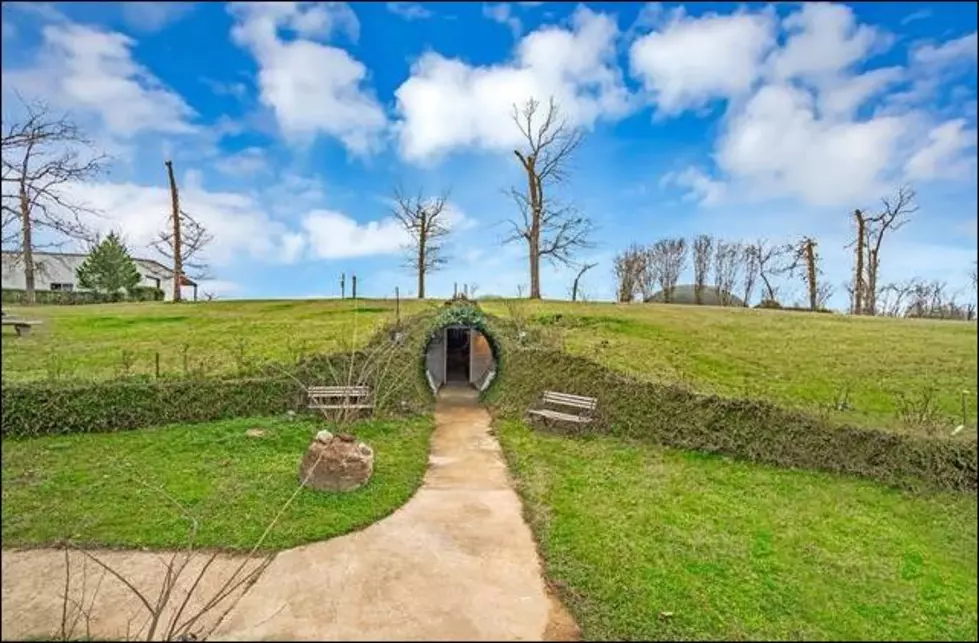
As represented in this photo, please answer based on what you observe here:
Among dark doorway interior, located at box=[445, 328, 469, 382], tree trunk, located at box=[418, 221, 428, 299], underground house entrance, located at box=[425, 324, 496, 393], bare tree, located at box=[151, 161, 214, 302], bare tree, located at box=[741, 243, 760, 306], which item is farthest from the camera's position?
bare tree, located at box=[741, 243, 760, 306]

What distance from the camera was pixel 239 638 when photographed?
1.91 metres

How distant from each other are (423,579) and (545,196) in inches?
1168

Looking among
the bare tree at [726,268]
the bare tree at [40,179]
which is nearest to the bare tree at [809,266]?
the bare tree at [726,268]

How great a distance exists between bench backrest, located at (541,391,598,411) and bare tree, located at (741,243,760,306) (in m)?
31.6

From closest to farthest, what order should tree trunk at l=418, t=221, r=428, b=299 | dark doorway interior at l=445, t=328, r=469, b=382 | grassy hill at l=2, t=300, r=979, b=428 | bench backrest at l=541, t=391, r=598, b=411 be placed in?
grassy hill at l=2, t=300, r=979, b=428 → bench backrest at l=541, t=391, r=598, b=411 → dark doorway interior at l=445, t=328, r=469, b=382 → tree trunk at l=418, t=221, r=428, b=299

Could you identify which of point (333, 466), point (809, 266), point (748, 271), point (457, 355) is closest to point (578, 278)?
point (748, 271)

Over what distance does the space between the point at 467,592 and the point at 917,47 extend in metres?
5.28

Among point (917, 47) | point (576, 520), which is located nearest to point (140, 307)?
point (576, 520)

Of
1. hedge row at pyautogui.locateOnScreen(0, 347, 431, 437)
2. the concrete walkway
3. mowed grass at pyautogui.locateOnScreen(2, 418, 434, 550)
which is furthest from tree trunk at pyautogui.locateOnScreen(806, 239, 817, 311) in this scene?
the concrete walkway

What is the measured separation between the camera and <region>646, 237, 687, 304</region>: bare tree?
40.1 m

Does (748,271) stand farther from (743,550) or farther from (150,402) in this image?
(150,402)

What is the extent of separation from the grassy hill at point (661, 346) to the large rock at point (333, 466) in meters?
3.58

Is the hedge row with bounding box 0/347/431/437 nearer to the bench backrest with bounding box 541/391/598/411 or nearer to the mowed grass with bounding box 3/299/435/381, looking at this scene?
the mowed grass with bounding box 3/299/435/381

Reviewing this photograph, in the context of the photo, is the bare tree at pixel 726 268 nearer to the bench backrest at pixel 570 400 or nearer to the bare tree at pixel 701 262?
the bare tree at pixel 701 262
